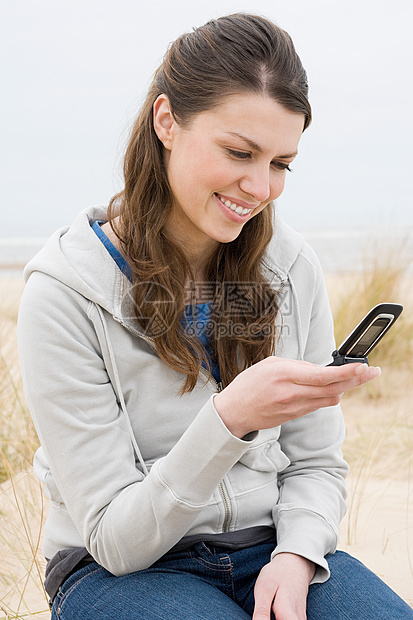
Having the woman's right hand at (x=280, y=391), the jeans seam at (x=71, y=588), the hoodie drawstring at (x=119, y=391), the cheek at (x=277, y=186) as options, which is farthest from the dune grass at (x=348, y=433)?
the cheek at (x=277, y=186)

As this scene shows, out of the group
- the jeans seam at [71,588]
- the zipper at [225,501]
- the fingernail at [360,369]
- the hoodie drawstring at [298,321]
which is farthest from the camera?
the hoodie drawstring at [298,321]

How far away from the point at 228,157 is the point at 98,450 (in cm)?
76

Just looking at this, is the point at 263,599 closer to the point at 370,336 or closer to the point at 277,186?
the point at 370,336

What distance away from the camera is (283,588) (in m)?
1.46

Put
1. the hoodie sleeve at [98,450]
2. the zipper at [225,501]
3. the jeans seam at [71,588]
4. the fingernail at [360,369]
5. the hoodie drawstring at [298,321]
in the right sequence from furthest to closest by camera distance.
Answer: the hoodie drawstring at [298,321], the zipper at [225,501], the jeans seam at [71,588], the hoodie sleeve at [98,450], the fingernail at [360,369]

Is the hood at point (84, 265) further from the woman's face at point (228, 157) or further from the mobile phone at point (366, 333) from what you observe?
the mobile phone at point (366, 333)

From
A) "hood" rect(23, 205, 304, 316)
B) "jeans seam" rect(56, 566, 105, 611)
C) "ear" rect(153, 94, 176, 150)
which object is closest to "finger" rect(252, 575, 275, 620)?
"jeans seam" rect(56, 566, 105, 611)

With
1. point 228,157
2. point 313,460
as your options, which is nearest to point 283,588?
point 313,460

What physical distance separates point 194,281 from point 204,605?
2.75 feet

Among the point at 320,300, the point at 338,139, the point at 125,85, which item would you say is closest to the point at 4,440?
the point at 320,300

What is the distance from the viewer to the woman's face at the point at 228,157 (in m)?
1.50

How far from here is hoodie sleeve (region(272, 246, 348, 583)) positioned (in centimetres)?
163

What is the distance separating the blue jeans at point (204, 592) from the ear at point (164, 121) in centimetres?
102

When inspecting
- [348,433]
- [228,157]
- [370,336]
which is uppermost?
[228,157]
